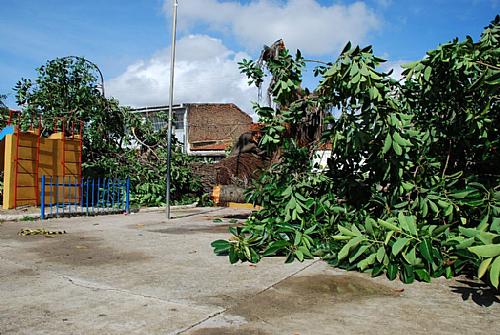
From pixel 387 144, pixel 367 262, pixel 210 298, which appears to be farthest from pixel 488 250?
pixel 210 298

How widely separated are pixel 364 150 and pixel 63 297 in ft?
12.6

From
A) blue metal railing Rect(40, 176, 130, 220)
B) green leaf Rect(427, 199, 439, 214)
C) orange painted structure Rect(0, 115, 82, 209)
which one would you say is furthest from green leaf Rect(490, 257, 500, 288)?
orange painted structure Rect(0, 115, 82, 209)

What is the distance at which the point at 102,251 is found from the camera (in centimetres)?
627

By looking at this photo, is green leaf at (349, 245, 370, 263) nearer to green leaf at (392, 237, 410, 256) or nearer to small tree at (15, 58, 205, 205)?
green leaf at (392, 237, 410, 256)

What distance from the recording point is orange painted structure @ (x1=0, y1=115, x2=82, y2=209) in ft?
38.4

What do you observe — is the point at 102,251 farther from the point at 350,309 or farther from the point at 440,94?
the point at 440,94

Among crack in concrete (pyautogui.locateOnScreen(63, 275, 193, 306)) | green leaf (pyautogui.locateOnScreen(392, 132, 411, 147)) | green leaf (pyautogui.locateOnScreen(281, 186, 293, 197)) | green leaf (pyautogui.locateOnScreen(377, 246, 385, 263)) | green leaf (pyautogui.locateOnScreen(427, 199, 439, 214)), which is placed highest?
green leaf (pyautogui.locateOnScreen(392, 132, 411, 147))

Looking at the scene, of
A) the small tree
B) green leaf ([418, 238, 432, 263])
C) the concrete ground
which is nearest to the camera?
the concrete ground

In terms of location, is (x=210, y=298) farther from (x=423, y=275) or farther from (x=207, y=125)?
(x=207, y=125)

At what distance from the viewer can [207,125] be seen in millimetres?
37906

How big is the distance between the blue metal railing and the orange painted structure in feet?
0.48

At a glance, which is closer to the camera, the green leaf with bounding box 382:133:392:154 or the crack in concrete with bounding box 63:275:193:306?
the crack in concrete with bounding box 63:275:193:306

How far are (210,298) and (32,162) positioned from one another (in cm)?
996

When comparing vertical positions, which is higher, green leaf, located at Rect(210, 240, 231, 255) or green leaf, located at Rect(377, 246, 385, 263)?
green leaf, located at Rect(377, 246, 385, 263)
